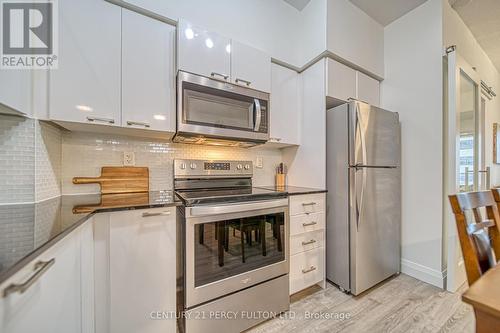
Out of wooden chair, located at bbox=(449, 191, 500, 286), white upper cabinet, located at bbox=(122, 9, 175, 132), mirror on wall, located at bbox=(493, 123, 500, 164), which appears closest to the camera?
wooden chair, located at bbox=(449, 191, 500, 286)

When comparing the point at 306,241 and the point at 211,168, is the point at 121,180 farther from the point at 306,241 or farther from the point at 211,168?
the point at 306,241

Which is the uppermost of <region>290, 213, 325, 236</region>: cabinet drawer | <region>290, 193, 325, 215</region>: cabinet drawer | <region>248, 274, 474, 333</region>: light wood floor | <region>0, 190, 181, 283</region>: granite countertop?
<region>0, 190, 181, 283</region>: granite countertop

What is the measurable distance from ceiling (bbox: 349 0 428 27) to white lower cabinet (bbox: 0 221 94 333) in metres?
2.96

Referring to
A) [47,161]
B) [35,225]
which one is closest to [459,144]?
[35,225]

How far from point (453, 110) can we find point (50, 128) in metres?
3.15

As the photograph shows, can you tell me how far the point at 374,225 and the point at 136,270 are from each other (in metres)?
1.93

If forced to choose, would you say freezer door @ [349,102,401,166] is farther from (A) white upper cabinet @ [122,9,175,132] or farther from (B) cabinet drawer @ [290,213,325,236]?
(A) white upper cabinet @ [122,9,175,132]

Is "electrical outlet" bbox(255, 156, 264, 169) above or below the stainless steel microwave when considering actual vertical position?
below

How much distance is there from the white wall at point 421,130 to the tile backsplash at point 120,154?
5.84 ft

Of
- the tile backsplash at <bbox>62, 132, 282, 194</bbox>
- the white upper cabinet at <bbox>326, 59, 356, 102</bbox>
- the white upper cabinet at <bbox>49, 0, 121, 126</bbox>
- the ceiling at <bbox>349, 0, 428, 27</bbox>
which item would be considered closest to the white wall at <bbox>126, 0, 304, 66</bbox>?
the white upper cabinet at <bbox>49, 0, 121, 126</bbox>

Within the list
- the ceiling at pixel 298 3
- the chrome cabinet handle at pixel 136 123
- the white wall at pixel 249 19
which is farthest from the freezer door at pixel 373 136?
the chrome cabinet handle at pixel 136 123

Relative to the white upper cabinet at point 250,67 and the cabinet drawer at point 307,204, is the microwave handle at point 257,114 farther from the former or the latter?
the cabinet drawer at point 307,204

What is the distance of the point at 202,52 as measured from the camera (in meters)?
1.53

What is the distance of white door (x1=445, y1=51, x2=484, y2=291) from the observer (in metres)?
1.78
